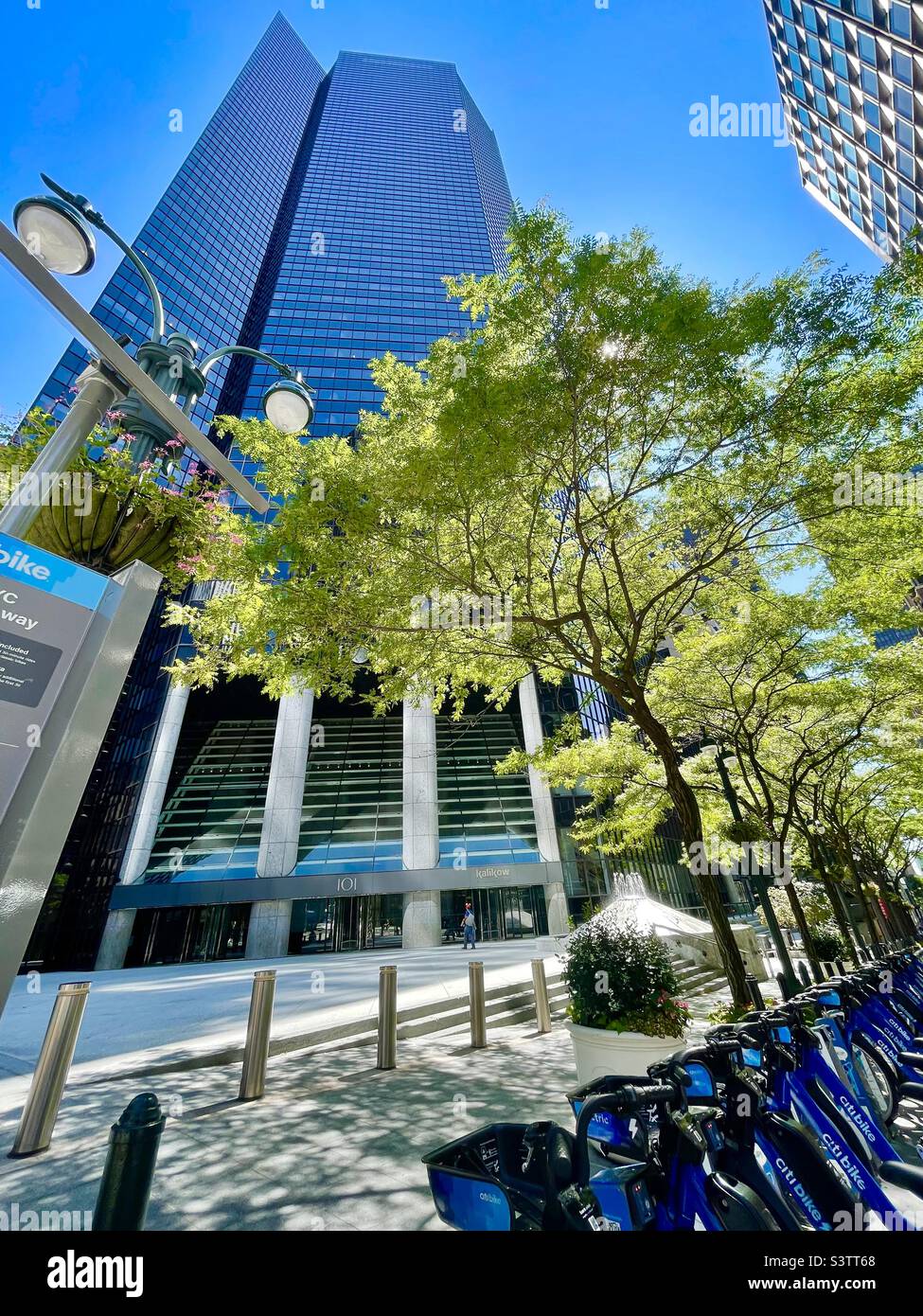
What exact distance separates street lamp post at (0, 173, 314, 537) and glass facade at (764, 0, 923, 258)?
→ 1392 inches

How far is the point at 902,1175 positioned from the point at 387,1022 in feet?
18.8

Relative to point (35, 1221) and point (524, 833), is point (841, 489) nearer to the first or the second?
point (35, 1221)

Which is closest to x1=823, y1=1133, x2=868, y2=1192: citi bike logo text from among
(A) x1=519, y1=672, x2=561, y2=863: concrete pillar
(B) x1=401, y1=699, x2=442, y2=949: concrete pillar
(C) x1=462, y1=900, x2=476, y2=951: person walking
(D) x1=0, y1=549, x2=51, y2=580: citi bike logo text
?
(D) x1=0, y1=549, x2=51, y2=580: citi bike logo text

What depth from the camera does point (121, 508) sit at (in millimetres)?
3855

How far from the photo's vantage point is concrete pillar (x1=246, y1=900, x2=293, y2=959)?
21609mm

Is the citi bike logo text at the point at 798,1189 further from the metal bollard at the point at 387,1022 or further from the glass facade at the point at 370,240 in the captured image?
the glass facade at the point at 370,240

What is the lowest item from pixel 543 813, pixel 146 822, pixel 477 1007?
pixel 477 1007

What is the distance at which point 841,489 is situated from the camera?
7.43 meters

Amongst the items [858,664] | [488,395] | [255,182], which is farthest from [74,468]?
[255,182]

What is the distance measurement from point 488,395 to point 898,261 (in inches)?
206

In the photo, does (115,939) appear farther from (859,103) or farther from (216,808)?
(859,103)

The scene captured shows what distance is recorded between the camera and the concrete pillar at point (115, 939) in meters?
21.0

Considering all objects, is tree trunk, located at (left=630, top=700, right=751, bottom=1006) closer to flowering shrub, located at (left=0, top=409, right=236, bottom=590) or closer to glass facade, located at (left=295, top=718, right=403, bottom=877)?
flowering shrub, located at (left=0, top=409, right=236, bottom=590)

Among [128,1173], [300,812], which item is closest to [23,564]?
[128,1173]
